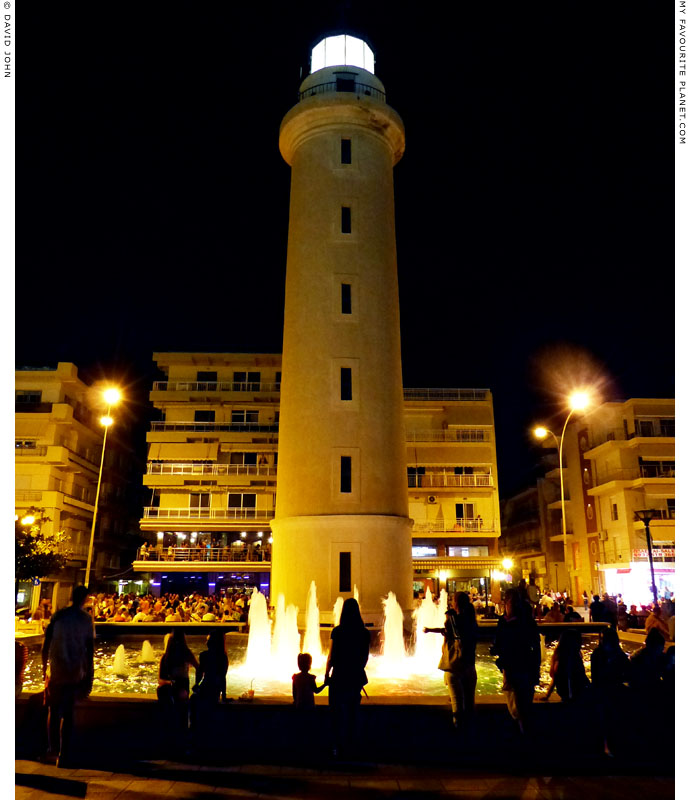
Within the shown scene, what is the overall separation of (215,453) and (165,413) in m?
6.11

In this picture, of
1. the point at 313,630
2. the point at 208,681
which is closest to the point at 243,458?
the point at 313,630

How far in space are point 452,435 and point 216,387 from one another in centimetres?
1967

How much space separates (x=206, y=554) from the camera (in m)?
47.6

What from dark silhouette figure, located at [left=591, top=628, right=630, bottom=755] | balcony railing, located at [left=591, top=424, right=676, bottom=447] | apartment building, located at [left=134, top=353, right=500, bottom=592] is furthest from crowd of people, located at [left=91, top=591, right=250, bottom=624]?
balcony railing, located at [left=591, top=424, right=676, bottom=447]

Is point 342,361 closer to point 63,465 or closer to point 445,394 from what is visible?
point 445,394

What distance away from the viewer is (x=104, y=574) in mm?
56125

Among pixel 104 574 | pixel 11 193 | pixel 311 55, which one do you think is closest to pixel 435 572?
pixel 104 574

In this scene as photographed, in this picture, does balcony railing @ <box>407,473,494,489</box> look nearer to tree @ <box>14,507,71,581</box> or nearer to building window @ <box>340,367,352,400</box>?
tree @ <box>14,507,71,581</box>

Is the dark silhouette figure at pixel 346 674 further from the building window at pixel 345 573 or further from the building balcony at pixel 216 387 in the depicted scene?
the building balcony at pixel 216 387

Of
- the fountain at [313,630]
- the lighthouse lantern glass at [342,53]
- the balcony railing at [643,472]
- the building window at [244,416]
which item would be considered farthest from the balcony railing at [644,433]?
the fountain at [313,630]

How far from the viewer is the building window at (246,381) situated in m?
52.8

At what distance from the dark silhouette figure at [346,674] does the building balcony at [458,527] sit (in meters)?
41.2

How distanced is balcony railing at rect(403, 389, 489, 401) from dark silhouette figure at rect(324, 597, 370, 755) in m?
44.1
